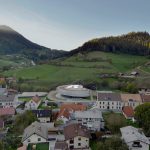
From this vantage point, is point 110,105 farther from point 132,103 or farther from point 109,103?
point 132,103

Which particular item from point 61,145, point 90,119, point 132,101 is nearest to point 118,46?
point 132,101

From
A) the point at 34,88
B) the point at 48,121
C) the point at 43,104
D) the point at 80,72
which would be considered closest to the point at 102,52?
the point at 80,72

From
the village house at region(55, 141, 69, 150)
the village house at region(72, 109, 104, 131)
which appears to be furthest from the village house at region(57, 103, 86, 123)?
the village house at region(55, 141, 69, 150)

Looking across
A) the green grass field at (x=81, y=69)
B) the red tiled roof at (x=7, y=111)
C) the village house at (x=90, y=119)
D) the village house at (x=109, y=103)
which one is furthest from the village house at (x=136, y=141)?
the green grass field at (x=81, y=69)

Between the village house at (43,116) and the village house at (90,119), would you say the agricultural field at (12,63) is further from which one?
the village house at (90,119)

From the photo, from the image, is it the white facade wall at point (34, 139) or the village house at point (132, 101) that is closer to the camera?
the white facade wall at point (34, 139)

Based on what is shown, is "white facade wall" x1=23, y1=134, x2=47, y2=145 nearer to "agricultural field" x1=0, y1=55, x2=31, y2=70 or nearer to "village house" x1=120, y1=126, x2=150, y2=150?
"village house" x1=120, y1=126, x2=150, y2=150

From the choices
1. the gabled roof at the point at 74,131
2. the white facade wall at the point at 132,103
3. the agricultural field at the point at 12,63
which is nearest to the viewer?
the gabled roof at the point at 74,131
